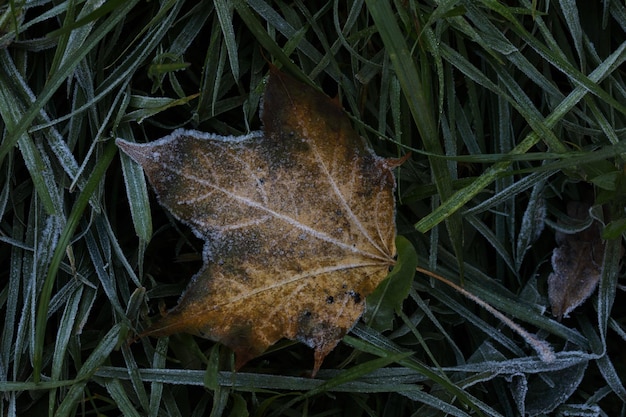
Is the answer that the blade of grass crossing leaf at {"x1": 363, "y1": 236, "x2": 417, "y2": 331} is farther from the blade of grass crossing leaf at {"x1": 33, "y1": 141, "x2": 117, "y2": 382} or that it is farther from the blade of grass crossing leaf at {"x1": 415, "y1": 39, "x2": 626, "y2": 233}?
the blade of grass crossing leaf at {"x1": 33, "y1": 141, "x2": 117, "y2": 382}

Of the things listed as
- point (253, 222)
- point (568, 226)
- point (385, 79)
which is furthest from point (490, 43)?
point (253, 222)

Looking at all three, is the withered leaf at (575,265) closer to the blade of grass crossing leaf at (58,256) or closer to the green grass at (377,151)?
the green grass at (377,151)

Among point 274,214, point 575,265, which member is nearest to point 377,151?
point 274,214

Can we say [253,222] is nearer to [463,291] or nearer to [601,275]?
[463,291]

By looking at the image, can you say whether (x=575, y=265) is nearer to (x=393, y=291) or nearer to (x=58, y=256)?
(x=393, y=291)

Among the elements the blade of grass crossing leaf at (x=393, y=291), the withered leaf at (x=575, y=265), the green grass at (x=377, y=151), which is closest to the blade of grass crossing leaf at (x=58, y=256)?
the green grass at (x=377, y=151)
